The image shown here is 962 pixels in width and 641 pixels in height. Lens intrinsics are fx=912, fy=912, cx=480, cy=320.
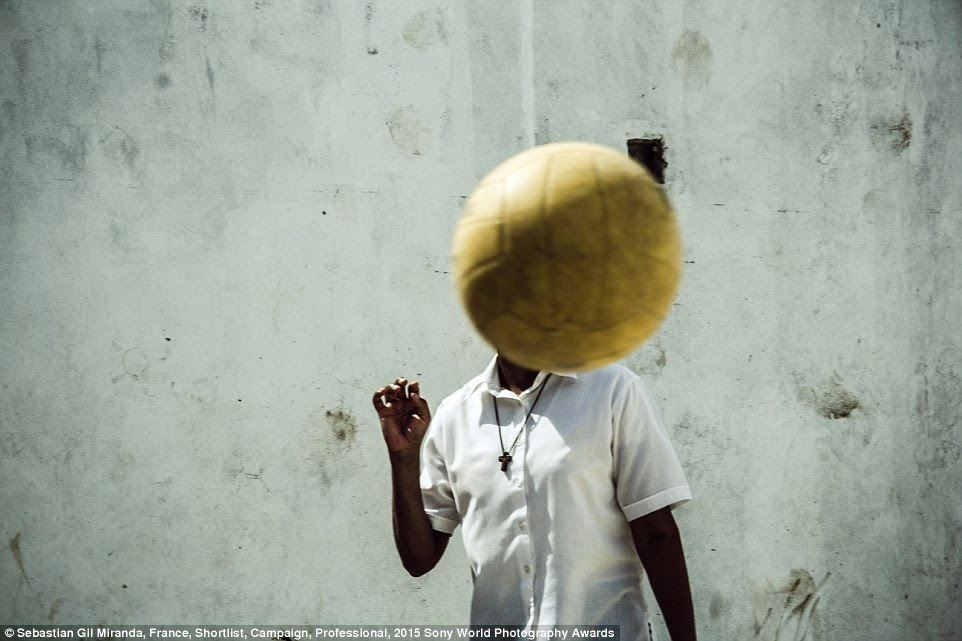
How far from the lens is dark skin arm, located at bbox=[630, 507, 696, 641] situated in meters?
2.08

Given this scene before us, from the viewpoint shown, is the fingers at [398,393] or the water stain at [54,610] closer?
the fingers at [398,393]

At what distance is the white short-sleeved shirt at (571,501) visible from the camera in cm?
210

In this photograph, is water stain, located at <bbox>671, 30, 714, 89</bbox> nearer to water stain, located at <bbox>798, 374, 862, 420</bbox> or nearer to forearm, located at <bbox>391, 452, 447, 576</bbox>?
water stain, located at <bbox>798, 374, 862, 420</bbox>

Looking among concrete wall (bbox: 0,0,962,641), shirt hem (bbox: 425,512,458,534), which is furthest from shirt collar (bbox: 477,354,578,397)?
concrete wall (bbox: 0,0,962,641)

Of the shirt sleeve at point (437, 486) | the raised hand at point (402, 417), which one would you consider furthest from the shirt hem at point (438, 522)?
the raised hand at point (402, 417)

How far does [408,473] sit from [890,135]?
7.50 ft

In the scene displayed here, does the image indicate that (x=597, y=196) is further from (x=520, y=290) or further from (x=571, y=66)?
(x=571, y=66)

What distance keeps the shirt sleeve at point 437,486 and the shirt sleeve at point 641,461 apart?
485mm


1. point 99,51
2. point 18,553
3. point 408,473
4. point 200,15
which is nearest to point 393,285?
point 408,473

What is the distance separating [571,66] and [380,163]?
0.79 m

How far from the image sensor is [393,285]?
131 inches

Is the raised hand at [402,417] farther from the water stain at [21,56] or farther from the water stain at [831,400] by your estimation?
the water stain at [21,56]

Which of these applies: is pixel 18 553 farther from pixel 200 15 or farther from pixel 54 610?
pixel 200 15

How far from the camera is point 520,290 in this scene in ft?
5.63
